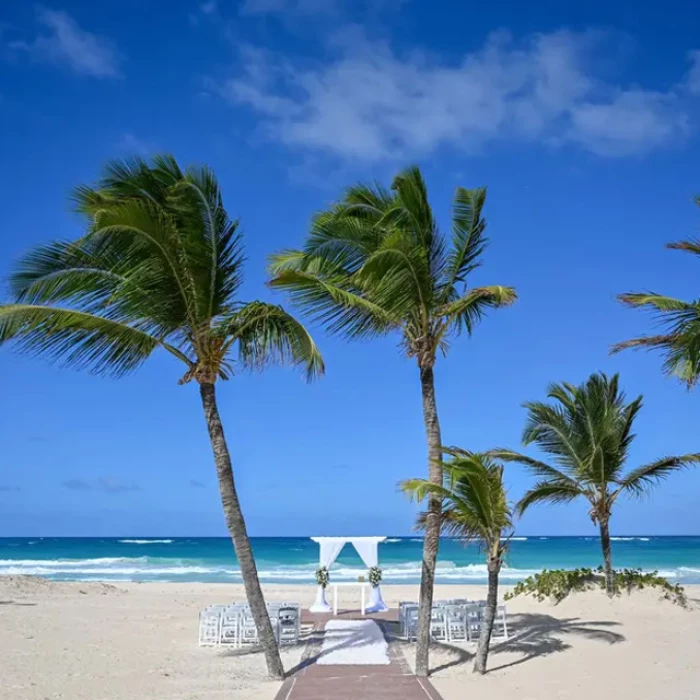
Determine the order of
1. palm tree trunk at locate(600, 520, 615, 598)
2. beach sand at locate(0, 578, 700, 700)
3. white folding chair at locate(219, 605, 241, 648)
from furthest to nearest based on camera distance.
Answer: palm tree trunk at locate(600, 520, 615, 598)
white folding chair at locate(219, 605, 241, 648)
beach sand at locate(0, 578, 700, 700)

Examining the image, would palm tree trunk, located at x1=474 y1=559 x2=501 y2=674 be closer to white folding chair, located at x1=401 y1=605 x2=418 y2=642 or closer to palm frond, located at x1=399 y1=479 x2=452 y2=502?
palm frond, located at x1=399 y1=479 x2=452 y2=502

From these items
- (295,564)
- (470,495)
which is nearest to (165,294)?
(470,495)

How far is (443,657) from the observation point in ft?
35.9

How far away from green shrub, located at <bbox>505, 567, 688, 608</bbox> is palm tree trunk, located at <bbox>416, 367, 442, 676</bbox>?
23.1 feet

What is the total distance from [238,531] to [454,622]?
4873mm

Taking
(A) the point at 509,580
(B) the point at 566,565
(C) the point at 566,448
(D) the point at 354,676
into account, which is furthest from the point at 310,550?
(D) the point at 354,676

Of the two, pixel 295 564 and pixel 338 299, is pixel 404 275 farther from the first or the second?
pixel 295 564

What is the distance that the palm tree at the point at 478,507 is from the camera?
9.29 metres

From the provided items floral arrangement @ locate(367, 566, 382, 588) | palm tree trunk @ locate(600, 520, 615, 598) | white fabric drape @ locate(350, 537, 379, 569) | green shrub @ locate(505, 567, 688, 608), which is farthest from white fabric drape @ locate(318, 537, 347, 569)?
palm tree trunk @ locate(600, 520, 615, 598)

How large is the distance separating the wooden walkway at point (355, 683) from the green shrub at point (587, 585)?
6.26 m

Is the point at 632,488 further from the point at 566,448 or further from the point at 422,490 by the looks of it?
the point at 422,490

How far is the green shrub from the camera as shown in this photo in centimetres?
1569

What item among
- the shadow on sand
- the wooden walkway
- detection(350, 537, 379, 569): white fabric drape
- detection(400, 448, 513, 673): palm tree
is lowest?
the wooden walkway

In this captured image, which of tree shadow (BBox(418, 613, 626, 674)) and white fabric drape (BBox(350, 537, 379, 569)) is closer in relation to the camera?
tree shadow (BBox(418, 613, 626, 674))
